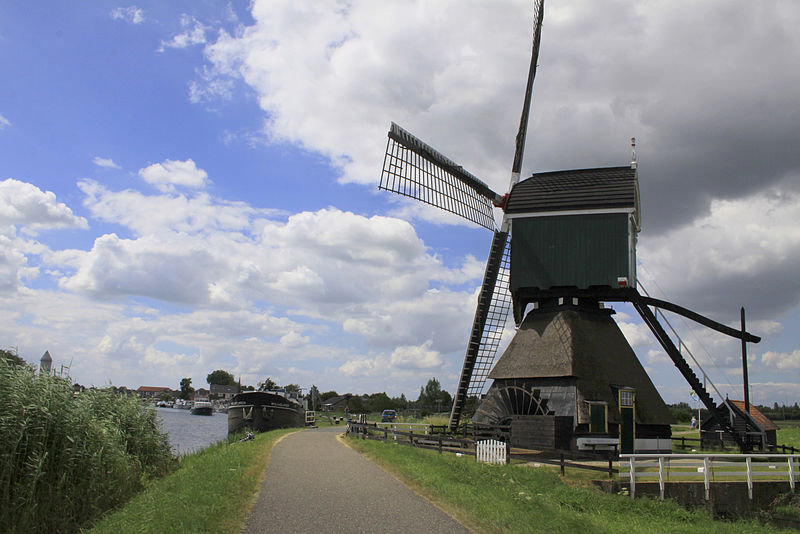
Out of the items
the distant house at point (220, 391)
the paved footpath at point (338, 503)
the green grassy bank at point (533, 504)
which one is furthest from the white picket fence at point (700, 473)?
the distant house at point (220, 391)

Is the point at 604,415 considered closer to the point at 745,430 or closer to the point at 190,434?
the point at 745,430

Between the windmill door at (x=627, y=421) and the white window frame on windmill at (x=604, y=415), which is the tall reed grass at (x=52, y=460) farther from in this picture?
the windmill door at (x=627, y=421)

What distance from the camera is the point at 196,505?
33.6ft

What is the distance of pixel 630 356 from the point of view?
24.5 m

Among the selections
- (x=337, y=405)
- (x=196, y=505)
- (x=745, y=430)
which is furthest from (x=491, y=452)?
(x=337, y=405)

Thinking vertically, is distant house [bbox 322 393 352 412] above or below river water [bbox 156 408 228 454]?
above

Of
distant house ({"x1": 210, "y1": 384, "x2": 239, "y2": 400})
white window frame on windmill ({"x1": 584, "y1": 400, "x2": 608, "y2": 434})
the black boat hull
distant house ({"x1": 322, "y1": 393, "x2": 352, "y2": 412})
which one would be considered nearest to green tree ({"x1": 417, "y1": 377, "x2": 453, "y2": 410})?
distant house ({"x1": 322, "y1": 393, "x2": 352, "y2": 412})

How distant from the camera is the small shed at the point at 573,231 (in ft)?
79.1

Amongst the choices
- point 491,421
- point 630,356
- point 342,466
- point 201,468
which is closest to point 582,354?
point 630,356

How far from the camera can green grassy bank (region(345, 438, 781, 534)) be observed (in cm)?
1058

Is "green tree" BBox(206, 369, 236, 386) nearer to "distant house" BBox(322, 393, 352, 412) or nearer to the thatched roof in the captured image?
"distant house" BBox(322, 393, 352, 412)

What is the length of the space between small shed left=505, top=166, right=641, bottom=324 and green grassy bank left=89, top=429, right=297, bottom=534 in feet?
47.2

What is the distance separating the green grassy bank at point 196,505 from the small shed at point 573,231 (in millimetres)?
14381

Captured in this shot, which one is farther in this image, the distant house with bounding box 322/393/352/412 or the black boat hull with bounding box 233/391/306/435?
the distant house with bounding box 322/393/352/412
